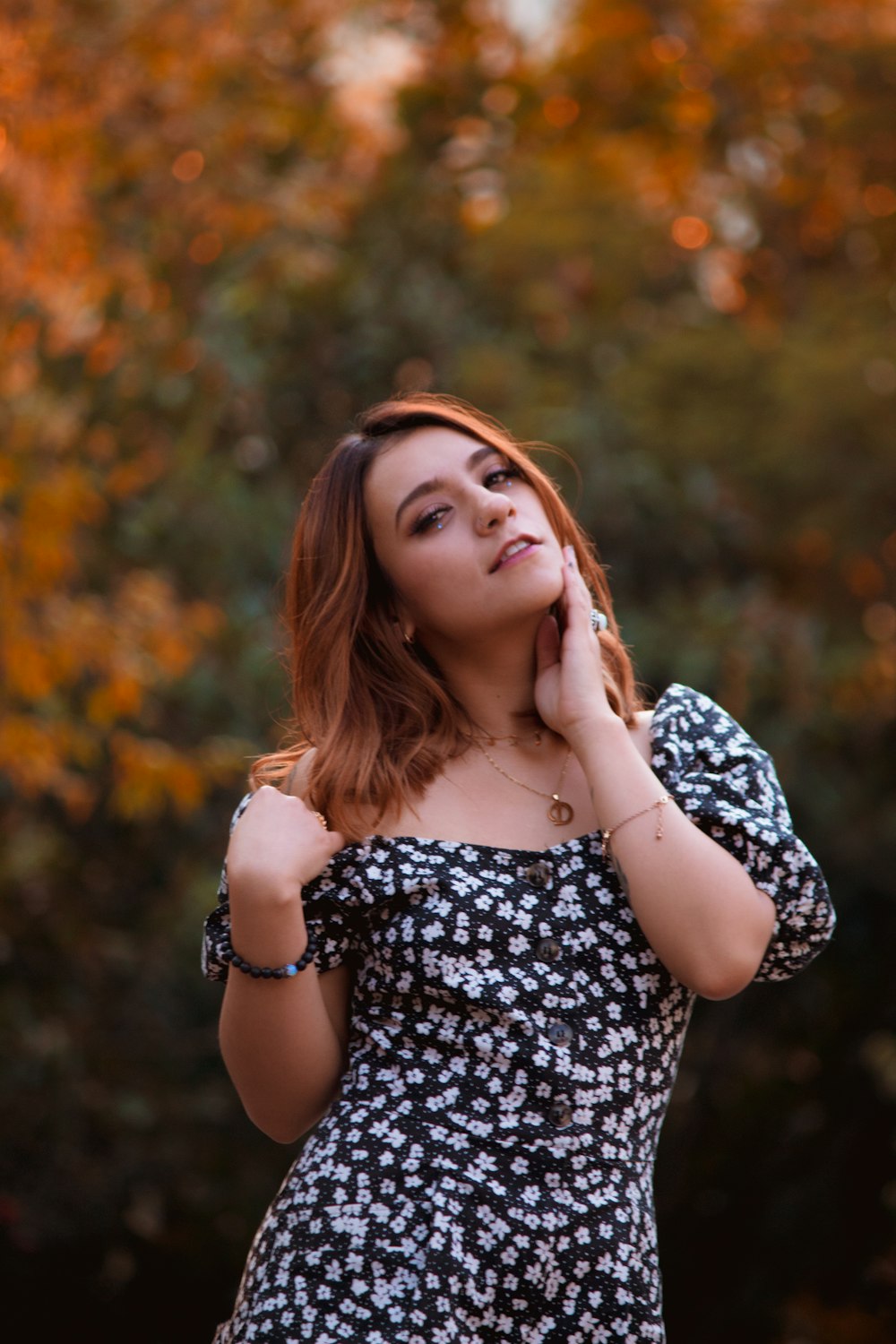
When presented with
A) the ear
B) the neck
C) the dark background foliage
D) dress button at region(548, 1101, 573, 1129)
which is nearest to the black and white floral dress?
dress button at region(548, 1101, 573, 1129)

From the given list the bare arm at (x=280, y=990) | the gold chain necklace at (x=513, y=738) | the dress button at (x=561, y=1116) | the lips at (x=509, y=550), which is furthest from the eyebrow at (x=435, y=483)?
the dress button at (x=561, y=1116)

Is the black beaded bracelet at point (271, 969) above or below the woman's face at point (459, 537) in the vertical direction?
below

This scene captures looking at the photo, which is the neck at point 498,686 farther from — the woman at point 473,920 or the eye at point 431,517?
the eye at point 431,517

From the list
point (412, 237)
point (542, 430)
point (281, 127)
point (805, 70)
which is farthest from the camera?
point (805, 70)

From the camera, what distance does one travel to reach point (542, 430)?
6.38 metres

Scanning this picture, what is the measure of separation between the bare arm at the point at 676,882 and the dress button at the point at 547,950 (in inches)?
4.4

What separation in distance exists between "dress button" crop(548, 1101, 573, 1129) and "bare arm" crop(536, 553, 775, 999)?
198 millimetres

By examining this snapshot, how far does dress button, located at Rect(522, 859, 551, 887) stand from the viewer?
69.2 inches

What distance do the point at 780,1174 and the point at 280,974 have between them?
15.7 ft

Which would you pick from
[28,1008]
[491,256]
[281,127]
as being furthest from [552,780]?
[491,256]

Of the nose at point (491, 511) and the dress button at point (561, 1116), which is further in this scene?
the nose at point (491, 511)

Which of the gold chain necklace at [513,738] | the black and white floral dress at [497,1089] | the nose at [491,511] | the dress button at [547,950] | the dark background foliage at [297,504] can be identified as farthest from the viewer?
the dark background foliage at [297,504]

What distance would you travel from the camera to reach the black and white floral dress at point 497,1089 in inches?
63.4

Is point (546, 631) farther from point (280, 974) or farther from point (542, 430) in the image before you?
point (542, 430)
